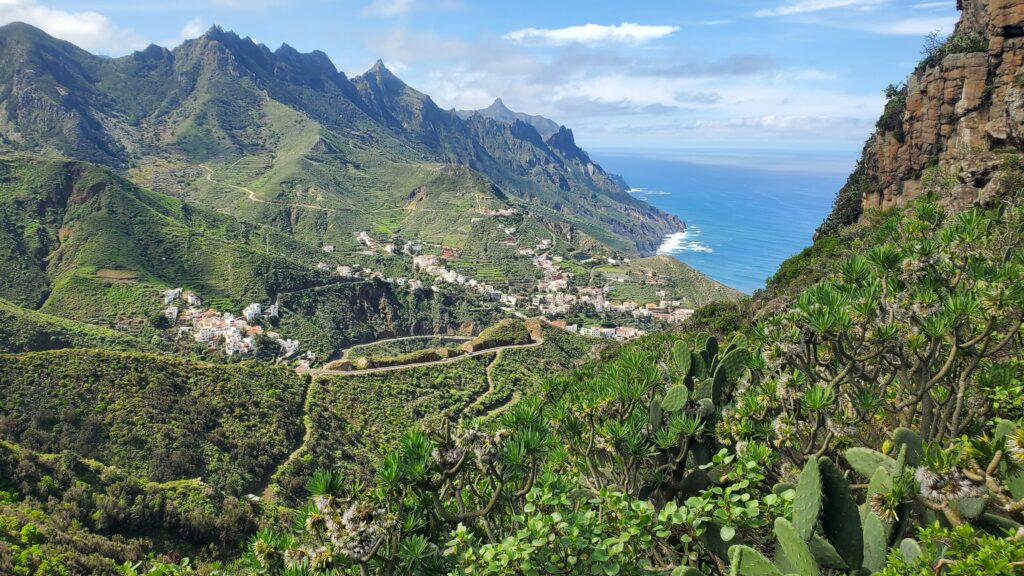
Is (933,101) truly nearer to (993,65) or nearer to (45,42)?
(993,65)

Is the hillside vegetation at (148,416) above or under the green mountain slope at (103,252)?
under

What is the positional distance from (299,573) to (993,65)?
3886cm

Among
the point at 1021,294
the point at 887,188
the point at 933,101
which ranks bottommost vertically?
the point at 1021,294

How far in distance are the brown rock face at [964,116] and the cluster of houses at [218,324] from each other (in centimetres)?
6285

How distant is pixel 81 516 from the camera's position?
1722cm

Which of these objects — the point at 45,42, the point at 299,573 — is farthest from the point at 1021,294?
the point at 45,42

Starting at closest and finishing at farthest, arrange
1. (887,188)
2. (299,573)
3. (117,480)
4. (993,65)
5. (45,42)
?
(299,573) < (117,480) < (993,65) < (887,188) < (45,42)

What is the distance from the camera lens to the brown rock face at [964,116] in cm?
2317

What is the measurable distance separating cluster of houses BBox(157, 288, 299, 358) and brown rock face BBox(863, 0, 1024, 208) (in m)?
62.9

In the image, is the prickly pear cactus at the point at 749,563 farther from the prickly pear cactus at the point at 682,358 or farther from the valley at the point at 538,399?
the prickly pear cactus at the point at 682,358

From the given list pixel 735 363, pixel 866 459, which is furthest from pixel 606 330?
pixel 866 459

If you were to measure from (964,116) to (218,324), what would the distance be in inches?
2871

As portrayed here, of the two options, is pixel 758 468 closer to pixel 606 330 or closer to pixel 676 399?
pixel 676 399

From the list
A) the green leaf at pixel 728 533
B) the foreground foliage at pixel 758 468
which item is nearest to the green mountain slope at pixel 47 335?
the foreground foliage at pixel 758 468
